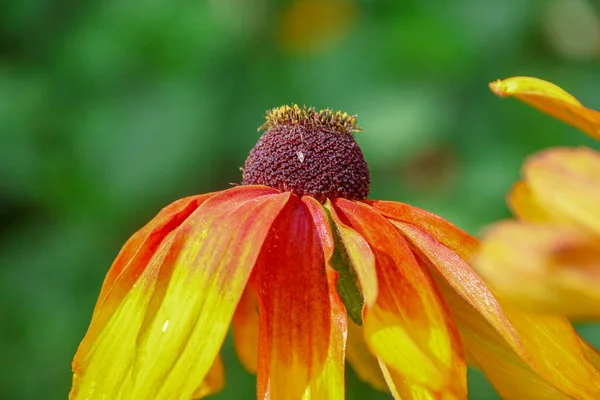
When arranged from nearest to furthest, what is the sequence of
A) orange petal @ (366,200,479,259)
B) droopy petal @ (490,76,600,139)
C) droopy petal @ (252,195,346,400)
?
1. droopy petal @ (490,76,600,139)
2. droopy petal @ (252,195,346,400)
3. orange petal @ (366,200,479,259)

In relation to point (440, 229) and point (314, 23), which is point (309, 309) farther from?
point (314, 23)

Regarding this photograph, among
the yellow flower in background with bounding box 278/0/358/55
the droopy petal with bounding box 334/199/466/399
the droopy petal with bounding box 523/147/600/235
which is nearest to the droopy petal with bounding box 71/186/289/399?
the droopy petal with bounding box 334/199/466/399

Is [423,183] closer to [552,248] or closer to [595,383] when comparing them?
[595,383]

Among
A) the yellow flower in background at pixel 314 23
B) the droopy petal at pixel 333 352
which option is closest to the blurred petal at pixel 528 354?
the droopy petal at pixel 333 352

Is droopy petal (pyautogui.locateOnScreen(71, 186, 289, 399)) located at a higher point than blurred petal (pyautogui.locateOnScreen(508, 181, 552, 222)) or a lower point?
lower

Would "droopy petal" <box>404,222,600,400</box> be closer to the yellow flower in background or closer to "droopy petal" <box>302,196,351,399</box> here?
"droopy petal" <box>302,196,351,399</box>

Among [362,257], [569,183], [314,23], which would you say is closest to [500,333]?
[362,257]
